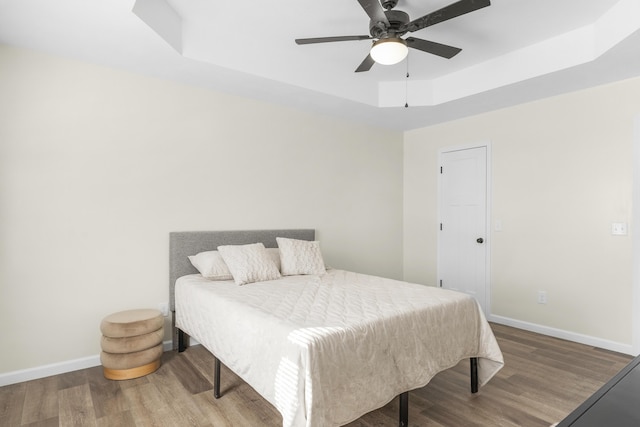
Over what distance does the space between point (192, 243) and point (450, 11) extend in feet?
8.78

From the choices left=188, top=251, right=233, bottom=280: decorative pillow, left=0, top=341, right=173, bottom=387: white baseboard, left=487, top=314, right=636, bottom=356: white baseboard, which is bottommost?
left=487, top=314, right=636, bottom=356: white baseboard

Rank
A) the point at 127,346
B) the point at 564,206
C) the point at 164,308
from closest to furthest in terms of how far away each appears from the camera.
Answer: the point at 127,346, the point at 164,308, the point at 564,206

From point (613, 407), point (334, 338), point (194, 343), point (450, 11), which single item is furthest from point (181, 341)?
point (450, 11)

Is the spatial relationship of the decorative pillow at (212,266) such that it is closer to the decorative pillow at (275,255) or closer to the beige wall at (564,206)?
the decorative pillow at (275,255)

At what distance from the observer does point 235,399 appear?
7.46 feet

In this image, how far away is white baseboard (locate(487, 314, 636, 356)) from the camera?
312cm

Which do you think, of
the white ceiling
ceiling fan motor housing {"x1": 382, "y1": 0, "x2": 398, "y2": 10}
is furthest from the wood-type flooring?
ceiling fan motor housing {"x1": 382, "y1": 0, "x2": 398, "y2": 10}

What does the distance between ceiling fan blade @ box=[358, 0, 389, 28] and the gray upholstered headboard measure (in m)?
2.27

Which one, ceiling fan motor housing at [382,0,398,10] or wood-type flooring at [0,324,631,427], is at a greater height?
ceiling fan motor housing at [382,0,398,10]

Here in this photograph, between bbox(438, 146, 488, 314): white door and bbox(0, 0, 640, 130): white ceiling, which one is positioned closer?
bbox(0, 0, 640, 130): white ceiling

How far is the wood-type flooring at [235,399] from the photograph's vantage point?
2047mm

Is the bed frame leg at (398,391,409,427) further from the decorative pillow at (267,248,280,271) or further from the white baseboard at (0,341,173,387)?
the white baseboard at (0,341,173,387)

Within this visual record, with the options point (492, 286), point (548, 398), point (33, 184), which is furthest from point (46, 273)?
point (492, 286)

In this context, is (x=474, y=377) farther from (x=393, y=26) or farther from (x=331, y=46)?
(x=331, y=46)
